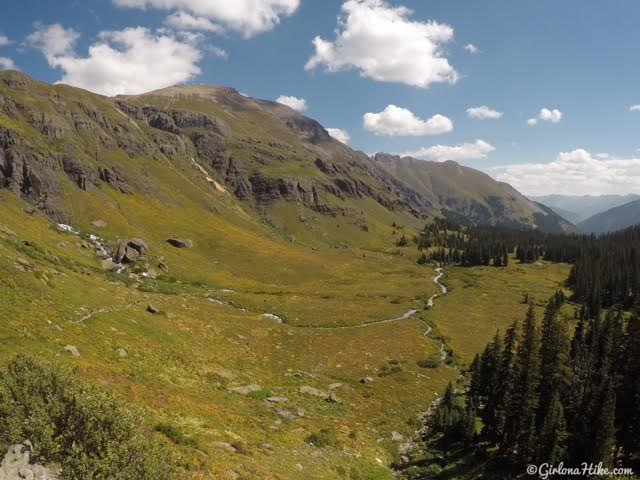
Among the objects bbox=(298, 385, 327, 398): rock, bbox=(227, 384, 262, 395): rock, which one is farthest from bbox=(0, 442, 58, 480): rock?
bbox=(298, 385, 327, 398): rock

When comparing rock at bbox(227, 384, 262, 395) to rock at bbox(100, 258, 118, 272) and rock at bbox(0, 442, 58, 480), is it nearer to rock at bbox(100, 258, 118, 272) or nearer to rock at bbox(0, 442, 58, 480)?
rock at bbox(0, 442, 58, 480)

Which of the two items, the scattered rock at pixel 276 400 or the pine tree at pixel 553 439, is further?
the scattered rock at pixel 276 400

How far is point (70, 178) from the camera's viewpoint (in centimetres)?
12394

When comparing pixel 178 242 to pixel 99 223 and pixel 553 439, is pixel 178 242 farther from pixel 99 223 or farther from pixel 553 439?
pixel 553 439

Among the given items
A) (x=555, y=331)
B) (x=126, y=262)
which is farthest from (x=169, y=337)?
(x=126, y=262)

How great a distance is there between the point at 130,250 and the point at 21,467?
8826 centimetres

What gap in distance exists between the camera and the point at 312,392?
42.5 metres

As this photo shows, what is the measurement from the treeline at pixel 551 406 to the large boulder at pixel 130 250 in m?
74.9

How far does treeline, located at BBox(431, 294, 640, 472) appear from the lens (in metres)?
29.0

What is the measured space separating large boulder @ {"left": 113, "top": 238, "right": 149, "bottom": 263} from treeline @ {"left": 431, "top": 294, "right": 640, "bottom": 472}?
7495cm

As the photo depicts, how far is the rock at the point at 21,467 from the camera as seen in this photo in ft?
40.3

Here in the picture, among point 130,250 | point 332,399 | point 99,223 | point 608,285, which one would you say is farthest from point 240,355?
point 608,285

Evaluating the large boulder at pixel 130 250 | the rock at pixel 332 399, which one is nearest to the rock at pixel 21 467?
the rock at pixel 332 399

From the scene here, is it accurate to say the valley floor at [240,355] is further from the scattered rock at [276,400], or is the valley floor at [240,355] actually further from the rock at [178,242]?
the rock at [178,242]
